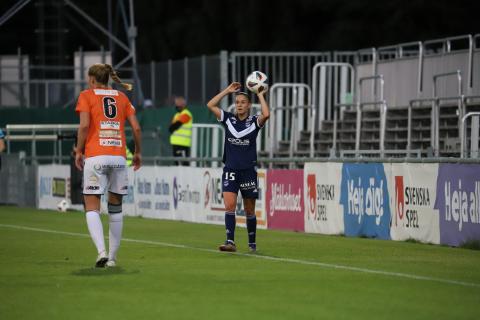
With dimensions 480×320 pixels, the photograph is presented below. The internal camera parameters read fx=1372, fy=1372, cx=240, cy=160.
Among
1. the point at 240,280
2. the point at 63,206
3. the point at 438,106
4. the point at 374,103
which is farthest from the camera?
the point at 63,206

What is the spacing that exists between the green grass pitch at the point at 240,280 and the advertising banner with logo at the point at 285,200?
2703 mm

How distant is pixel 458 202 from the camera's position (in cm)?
1823

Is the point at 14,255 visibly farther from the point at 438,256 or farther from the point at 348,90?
the point at 348,90

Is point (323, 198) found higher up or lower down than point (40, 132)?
lower down

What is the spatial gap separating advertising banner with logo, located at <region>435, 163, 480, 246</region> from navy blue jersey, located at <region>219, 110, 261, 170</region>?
9.50ft

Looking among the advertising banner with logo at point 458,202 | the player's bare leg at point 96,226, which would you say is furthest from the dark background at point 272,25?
the player's bare leg at point 96,226

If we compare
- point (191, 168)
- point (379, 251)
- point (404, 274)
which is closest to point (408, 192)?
point (379, 251)

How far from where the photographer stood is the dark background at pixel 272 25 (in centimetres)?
4747

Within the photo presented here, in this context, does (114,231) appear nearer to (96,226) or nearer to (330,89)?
(96,226)

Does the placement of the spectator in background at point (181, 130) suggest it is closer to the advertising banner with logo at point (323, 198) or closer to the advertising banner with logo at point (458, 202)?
the advertising banner with logo at point (323, 198)

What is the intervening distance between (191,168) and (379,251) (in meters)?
9.65

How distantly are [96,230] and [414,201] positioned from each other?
6.49 meters

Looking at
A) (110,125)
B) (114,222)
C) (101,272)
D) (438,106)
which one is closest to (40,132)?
(438,106)

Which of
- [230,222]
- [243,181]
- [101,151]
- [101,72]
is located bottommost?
[230,222]
